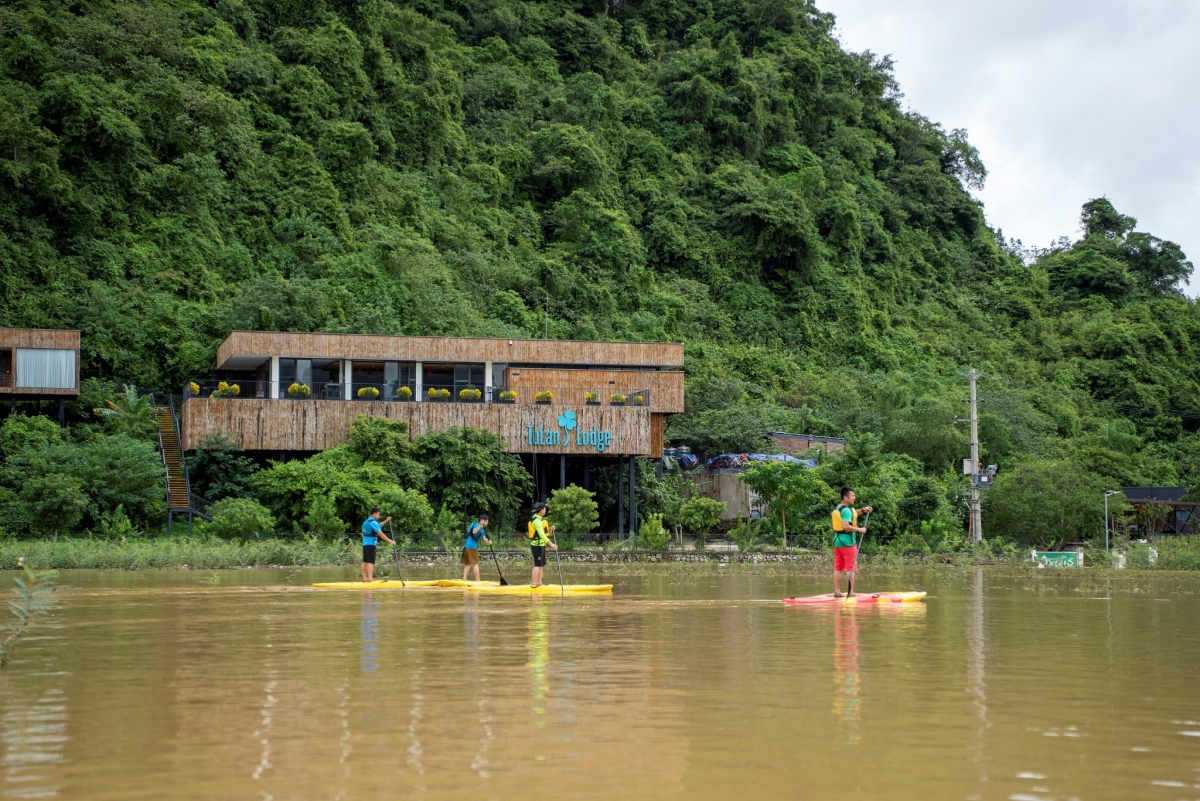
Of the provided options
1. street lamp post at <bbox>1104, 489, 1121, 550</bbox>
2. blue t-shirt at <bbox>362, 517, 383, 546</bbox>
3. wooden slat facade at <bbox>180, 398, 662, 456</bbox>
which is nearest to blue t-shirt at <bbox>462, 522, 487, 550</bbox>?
blue t-shirt at <bbox>362, 517, 383, 546</bbox>

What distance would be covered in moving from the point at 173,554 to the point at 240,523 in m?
6.08

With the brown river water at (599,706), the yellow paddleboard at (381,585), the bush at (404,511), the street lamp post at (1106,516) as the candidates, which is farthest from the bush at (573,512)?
the brown river water at (599,706)

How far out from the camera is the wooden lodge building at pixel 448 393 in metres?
41.1

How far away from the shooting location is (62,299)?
5209 cm

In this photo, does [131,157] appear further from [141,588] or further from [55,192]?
[141,588]

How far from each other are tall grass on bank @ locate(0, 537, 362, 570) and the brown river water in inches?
517

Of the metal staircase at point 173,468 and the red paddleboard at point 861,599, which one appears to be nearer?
the red paddleboard at point 861,599

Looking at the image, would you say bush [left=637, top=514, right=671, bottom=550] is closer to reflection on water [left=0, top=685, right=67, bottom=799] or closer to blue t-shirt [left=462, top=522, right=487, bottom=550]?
blue t-shirt [left=462, top=522, right=487, bottom=550]

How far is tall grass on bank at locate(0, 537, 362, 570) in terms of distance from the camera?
27.9m

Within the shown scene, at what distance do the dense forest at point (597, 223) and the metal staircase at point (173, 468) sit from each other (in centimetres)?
630

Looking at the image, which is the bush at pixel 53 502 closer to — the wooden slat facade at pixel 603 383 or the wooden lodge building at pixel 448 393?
the wooden lodge building at pixel 448 393

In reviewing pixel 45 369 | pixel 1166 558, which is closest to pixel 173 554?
pixel 45 369

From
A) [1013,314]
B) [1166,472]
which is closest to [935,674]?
[1166,472]

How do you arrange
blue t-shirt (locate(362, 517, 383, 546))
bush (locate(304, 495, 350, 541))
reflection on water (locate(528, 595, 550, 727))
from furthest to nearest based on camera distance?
1. bush (locate(304, 495, 350, 541))
2. blue t-shirt (locate(362, 517, 383, 546))
3. reflection on water (locate(528, 595, 550, 727))
